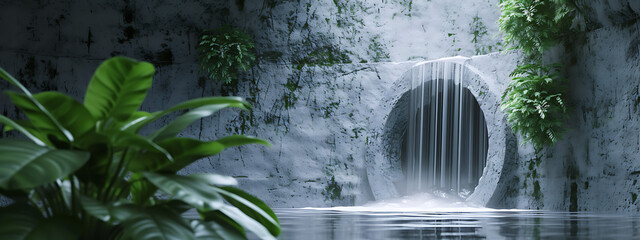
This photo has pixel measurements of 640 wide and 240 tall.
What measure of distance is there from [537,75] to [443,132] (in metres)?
1.91

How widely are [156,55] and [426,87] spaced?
4.85m

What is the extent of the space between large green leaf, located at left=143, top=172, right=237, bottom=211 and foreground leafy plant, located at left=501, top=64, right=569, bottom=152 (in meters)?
6.53

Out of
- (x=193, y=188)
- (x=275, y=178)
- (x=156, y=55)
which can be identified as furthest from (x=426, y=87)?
(x=193, y=188)

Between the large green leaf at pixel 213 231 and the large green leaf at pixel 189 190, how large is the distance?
120 millimetres

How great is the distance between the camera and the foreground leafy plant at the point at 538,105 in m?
7.45

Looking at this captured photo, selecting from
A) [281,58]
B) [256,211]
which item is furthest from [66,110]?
[281,58]

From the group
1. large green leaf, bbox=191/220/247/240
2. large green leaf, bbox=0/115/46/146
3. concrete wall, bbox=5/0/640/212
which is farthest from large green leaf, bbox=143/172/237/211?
concrete wall, bbox=5/0/640/212

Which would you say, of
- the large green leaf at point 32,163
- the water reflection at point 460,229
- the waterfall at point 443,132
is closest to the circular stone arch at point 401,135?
the waterfall at point 443,132

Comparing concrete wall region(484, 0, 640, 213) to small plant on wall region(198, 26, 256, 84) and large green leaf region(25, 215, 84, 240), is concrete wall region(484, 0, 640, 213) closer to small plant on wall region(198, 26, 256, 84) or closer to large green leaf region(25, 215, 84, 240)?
small plant on wall region(198, 26, 256, 84)

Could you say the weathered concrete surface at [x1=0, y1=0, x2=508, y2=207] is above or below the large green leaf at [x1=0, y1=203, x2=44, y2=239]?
above

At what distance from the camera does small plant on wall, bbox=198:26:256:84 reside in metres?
9.73

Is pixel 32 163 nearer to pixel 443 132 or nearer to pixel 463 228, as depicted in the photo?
pixel 463 228

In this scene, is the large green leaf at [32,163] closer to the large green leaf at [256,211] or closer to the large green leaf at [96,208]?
the large green leaf at [96,208]

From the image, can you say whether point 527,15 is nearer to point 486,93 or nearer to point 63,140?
point 486,93
